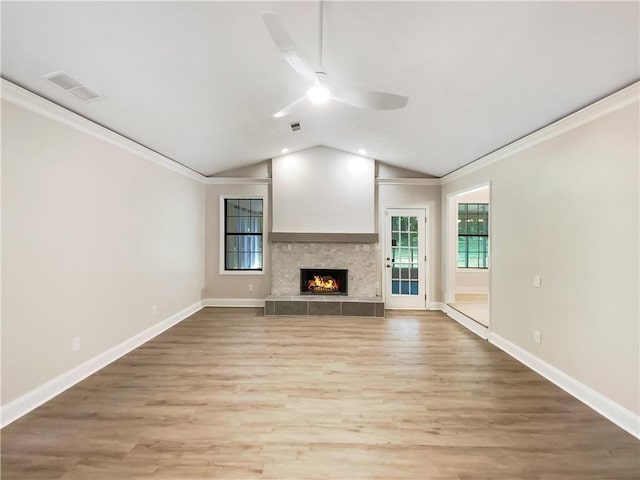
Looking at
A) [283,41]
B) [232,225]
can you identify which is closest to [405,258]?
[232,225]

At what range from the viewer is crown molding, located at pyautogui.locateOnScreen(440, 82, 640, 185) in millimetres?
2327

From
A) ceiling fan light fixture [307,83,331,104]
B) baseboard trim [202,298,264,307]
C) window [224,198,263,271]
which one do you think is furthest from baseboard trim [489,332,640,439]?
window [224,198,263,271]

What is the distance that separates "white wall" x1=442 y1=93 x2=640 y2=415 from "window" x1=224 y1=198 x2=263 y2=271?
174 inches

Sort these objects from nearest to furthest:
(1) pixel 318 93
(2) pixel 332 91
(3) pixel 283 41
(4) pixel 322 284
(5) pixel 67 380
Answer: (3) pixel 283 41
(2) pixel 332 91
(1) pixel 318 93
(5) pixel 67 380
(4) pixel 322 284

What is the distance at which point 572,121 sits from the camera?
2859mm

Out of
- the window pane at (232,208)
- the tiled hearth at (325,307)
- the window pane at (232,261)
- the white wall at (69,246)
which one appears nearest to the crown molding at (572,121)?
the tiled hearth at (325,307)

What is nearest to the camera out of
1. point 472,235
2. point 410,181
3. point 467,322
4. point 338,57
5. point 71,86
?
point 71,86

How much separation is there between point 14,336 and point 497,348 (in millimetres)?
5046

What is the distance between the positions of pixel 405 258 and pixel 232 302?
3649mm

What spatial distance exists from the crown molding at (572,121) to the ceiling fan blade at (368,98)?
1792mm

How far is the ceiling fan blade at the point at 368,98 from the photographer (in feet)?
6.56

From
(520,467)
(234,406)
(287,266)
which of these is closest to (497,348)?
(520,467)

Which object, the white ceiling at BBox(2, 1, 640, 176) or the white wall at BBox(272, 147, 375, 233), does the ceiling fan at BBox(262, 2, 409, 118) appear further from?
the white wall at BBox(272, 147, 375, 233)

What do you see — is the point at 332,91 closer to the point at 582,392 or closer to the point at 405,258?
the point at 582,392
